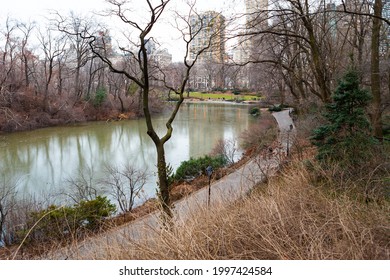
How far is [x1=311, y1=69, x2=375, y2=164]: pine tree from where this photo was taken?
4738mm

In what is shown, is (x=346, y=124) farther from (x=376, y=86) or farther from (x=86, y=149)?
(x=86, y=149)

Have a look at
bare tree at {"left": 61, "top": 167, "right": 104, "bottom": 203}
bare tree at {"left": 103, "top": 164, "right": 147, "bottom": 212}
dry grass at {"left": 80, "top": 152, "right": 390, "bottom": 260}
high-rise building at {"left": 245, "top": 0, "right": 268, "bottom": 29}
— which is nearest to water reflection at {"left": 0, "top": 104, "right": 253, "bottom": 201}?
bare tree at {"left": 61, "top": 167, "right": 104, "bottom": 203}

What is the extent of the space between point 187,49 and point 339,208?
522cm

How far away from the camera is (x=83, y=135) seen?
17.8m

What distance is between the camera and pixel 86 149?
14.2m

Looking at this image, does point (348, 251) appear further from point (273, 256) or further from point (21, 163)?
point (21, 163)

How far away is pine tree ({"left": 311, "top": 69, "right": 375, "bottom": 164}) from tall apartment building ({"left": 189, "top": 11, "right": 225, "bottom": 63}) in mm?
2633

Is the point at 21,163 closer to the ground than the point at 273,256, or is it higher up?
closer to the ground

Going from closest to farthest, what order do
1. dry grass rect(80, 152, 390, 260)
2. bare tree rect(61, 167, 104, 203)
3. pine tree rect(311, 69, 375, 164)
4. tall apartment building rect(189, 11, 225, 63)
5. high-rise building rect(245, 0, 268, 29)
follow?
dry grass rect(80, 152, 390, 260)
pine tree rect(311, 69, 375, 164)
tall apartment building rect(189, 11, 225, 63)
high-rise building rect(245, 0, 268, 29)
bare tree rect(61, 167, 104, 203)

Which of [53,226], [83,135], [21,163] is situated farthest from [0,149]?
[53,226]

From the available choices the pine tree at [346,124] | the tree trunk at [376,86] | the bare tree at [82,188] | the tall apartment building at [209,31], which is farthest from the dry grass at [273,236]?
the bare tree at [82,188]

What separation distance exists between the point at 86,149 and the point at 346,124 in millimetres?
11994

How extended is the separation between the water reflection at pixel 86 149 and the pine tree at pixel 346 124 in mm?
5051

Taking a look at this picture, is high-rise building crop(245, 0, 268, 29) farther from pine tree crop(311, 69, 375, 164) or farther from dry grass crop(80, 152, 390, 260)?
dry grass crop(80, 152, 390, 260)
